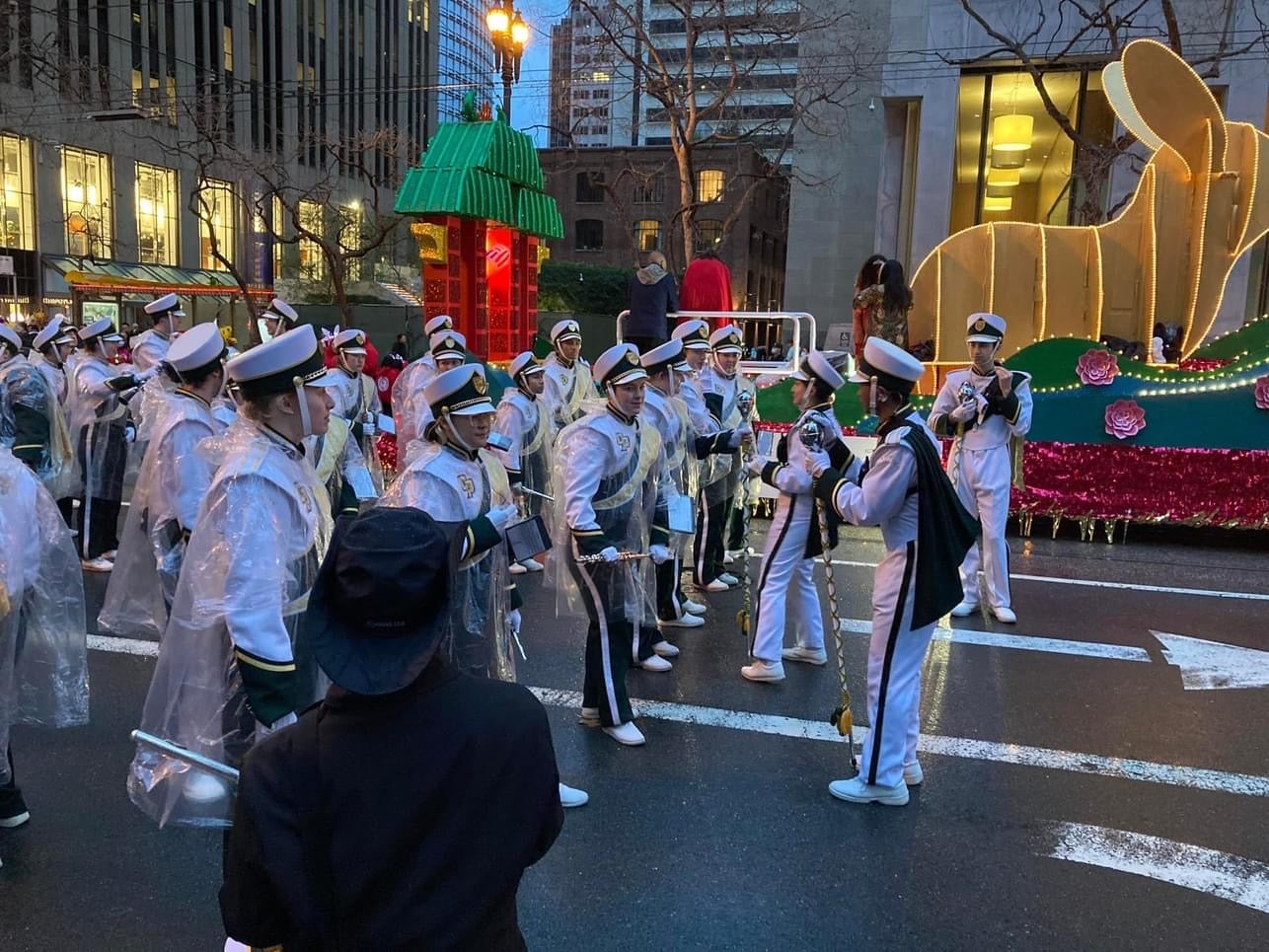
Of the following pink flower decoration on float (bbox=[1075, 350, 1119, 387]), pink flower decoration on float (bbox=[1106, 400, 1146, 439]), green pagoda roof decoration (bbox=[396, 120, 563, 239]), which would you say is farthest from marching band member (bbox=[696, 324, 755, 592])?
green pagoda roof decoration (bbox=[396, 120, 563, 239])

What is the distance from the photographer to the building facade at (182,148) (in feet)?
98.6

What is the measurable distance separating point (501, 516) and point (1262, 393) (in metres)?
8.37

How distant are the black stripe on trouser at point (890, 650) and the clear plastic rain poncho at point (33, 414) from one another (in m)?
6.66

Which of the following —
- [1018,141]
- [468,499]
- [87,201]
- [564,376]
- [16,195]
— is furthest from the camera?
[87,201]

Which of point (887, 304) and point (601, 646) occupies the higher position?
point (887, 304)

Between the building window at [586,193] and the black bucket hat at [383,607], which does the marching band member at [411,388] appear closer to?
the black bucket hat at [383,607]

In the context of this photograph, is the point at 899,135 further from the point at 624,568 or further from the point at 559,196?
the point at 559,196

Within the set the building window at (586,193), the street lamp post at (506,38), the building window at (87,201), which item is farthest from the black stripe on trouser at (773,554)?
the building window at (586,193)

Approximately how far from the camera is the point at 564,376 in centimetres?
1014

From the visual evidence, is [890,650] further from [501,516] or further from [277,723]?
[277,723]

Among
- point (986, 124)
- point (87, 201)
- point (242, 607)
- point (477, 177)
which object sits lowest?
point (242, 607)

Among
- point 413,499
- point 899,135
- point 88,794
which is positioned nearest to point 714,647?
point 413,499

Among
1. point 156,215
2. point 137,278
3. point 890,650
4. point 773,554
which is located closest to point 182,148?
point 137,278

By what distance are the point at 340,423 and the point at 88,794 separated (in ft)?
7.13
